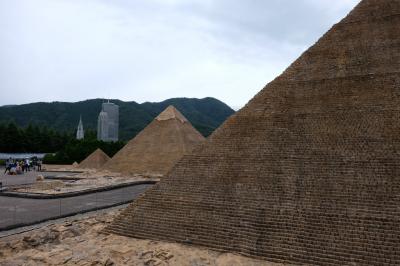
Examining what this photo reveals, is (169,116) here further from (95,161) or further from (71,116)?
(71,116)

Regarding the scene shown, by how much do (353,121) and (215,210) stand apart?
13.7ft

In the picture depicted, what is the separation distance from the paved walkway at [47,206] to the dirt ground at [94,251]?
1.74 m

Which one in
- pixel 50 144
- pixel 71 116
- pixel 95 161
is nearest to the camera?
pixel 95 161

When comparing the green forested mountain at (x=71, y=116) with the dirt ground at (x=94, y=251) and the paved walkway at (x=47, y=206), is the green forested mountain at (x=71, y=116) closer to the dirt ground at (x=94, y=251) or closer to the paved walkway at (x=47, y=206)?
the paved walkway at (x=47, y=206)

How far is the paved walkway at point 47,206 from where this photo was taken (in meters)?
12.4

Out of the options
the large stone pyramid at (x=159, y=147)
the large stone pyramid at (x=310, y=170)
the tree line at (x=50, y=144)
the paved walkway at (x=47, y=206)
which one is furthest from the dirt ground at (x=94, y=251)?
the tree line at (x=50, y=144)

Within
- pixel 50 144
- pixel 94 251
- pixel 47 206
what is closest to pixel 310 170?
pixel 94 251

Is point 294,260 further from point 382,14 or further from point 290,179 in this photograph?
point 382,14

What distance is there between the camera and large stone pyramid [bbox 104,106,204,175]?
27.6m

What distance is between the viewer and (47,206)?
15.0 metres

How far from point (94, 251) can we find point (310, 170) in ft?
18.0

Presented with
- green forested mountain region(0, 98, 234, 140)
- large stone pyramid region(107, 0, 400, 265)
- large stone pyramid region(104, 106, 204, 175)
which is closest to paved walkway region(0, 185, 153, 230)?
large stone pyramid region(107, 0, 400, 265)

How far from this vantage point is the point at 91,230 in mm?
10789

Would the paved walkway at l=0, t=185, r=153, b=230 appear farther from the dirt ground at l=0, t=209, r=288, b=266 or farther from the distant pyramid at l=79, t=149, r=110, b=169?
the distant pyramid at l=79, t=149, r=110, b=169
